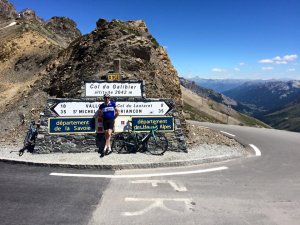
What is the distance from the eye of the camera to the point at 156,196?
29.0ft

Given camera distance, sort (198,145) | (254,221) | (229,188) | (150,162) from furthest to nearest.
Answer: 1. (198,145)
2. (150,162)
3. (229,188)
4. (254,221)

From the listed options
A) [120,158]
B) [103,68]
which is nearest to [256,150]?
[120,158]

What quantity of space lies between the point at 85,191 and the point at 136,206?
1.69 meters

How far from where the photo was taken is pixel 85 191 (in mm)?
9062

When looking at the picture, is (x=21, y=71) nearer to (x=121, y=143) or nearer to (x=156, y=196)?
(x=121, y=143)

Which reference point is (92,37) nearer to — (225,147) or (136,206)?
(225,147)

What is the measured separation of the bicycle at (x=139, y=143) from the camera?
13.6 meters

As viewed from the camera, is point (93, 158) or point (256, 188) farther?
point (93, 158)

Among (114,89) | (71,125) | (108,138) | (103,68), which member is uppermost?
(103,68)

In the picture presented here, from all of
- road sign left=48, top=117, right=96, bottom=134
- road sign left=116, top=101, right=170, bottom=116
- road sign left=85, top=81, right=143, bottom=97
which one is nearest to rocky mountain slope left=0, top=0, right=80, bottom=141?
road sign left=48, top=117, right=96, bottom=134

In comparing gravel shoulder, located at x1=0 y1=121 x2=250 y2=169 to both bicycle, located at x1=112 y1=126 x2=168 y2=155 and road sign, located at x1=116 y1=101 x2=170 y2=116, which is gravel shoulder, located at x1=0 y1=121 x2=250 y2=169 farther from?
road sign, located at x1=116 y1=101 x2=170 y2=116

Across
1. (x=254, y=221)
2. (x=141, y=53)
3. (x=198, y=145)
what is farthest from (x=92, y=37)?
(x=254, y=221)

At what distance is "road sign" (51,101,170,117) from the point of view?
13697 millimetres

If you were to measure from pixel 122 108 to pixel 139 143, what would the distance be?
1686mm
